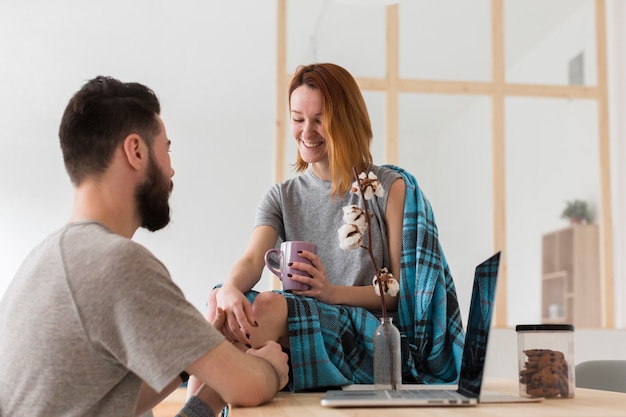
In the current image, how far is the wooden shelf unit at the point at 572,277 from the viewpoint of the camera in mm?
5133

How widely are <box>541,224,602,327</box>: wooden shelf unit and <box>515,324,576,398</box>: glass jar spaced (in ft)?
13.4

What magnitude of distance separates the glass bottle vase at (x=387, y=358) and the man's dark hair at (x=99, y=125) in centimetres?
54

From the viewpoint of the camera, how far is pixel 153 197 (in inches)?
56.6

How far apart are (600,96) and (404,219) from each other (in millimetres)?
3673

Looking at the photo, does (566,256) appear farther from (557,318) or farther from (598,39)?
(598,39)

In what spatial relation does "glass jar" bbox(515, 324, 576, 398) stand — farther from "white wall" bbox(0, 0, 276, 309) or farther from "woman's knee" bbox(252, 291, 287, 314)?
"white wall" bbox(0, 0, 276, 309)

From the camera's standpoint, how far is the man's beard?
1421mm

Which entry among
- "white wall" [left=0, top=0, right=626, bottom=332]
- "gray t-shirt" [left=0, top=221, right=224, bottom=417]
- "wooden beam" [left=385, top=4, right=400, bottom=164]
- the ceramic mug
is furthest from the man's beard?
"white wall" [left=0, top=0, right=626, bottom=332]

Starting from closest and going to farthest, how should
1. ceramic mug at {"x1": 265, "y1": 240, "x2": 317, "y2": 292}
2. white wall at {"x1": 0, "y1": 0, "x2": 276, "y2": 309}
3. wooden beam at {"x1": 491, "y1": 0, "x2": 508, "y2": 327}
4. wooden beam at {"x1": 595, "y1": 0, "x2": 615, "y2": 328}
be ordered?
1. ceramic mug at {"x1": 265, "y1": 240, "x2": 317, "y2": 292}
2. wooden beam at {"x1": 491, "y1": 0, "x2": 508, "y2": 327}
3. wooden beam at {"x1": 595, "y1": 0, "x2": 615, "y2": 328}
4. white wall at {"x1": 0, "y1": 0, "x2": 276, "y2": 309}

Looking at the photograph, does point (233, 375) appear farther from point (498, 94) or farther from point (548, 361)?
point (498, 94)

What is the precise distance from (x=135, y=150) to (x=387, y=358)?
1.89 feet

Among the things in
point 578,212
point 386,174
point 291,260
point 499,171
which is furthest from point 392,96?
point 291,260

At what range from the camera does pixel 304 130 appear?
2.00 meters

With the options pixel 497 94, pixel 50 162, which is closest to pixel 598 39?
pixel 497 94
